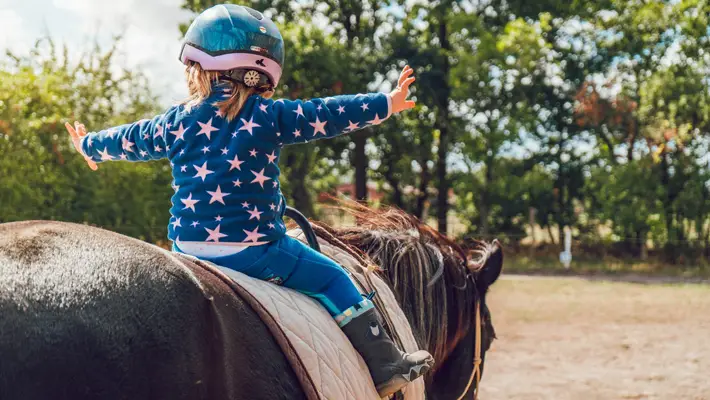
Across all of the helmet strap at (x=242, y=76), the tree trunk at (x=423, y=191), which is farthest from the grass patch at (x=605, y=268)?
the helmet strap at (x=242, y=76)

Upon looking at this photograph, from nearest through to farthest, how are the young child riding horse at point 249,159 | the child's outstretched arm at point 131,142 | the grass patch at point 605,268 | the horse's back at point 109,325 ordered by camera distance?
the horse's back at point 109,325, the young child riding horse at point 249,159, the child's outstretched arm at point 131,142, the grass patch at point 605,268

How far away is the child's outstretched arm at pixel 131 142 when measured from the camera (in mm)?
2217

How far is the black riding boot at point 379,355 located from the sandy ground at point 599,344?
15.7 ft

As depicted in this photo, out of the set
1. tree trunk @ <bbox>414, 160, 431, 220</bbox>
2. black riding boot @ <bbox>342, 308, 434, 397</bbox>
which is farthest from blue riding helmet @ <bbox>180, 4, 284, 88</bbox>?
tree trunk @ <bbox>414, 160, 431, 220</bbox>

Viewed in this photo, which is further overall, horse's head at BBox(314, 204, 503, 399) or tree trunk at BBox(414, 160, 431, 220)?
tree trunk at BBox(414, 160, 431, 220)

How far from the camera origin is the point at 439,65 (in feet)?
76.7

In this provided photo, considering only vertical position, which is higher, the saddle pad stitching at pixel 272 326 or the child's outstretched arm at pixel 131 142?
the child's outstretched arm at pixel 131 142

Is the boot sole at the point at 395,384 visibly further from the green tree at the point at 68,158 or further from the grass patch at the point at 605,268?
the grass patch at the point at 605,268

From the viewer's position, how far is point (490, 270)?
336 cm

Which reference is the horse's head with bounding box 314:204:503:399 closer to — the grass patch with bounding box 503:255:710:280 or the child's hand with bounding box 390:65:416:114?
the child's hand with bounding box 390:65:416:114

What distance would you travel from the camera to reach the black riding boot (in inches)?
82.4

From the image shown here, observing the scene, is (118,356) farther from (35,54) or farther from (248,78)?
(35,54)

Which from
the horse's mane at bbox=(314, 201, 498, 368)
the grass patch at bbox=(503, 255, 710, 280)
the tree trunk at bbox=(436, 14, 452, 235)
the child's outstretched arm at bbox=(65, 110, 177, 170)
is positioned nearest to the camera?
the child's outstretched arm at bbox=(65, 110, 177, 170)

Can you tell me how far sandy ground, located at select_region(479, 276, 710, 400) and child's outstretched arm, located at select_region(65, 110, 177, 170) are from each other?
5.00m
